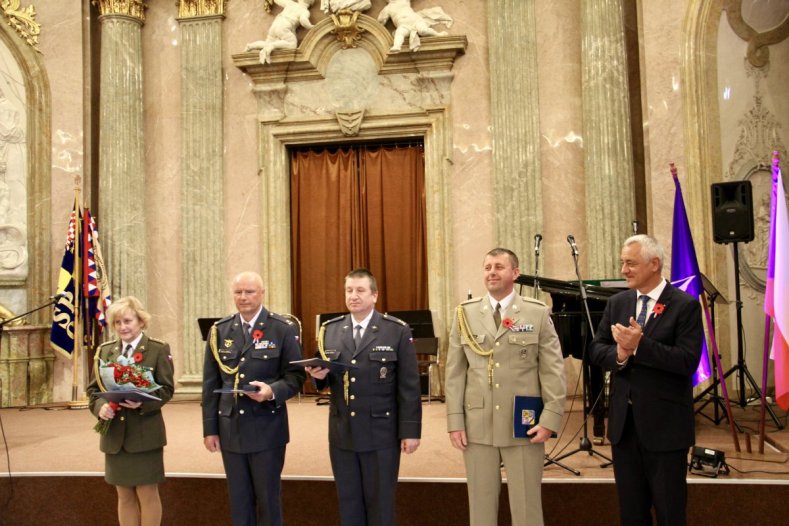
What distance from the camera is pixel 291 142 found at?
9.37 m

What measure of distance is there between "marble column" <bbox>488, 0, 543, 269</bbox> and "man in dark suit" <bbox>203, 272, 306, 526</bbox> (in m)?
4.88

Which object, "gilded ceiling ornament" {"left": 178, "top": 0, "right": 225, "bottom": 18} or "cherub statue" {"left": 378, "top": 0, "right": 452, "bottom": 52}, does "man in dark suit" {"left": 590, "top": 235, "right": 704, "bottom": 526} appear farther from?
"gilded ceiling ornament" {"left": 178, "top": 0, "right": 225, "bottom": 18}

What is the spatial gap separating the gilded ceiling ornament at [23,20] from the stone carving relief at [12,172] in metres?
0.26

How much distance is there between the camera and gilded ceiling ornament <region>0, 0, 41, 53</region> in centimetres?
921

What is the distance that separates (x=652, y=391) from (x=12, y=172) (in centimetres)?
779

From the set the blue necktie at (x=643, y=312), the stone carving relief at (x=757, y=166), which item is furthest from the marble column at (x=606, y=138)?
the blue necktie at (x=643, y=312)

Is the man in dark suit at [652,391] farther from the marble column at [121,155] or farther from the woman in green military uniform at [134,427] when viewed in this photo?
the marble column at [121,155]

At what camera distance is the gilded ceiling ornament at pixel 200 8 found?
9461mm

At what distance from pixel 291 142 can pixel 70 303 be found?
2.89 meters

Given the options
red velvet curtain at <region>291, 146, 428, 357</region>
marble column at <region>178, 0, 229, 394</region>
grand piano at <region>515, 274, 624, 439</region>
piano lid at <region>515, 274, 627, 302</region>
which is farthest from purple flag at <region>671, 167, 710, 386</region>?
marble column at <region>178, 0, 229, 394</region>

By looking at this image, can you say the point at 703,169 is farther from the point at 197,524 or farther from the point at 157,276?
the point at 157,276

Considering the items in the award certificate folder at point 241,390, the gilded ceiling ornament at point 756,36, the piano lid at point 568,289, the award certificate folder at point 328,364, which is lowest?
the award certificate folder at point 241,390

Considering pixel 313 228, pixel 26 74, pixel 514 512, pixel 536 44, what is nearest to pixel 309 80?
pixel 313 228

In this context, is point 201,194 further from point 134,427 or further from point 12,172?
point 134,427
